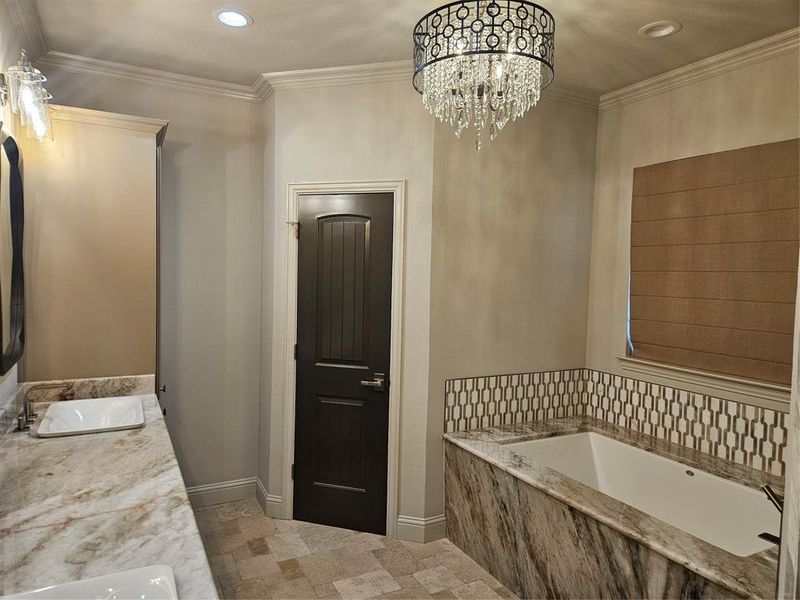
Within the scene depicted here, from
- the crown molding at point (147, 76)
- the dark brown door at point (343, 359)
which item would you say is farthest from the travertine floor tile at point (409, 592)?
the crown molding at point (147, 76)

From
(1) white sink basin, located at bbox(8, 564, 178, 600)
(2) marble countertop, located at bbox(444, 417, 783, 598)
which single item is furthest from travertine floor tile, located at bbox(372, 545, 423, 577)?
(1) white sink basin, located at bbox(8, 564, 178, 600)

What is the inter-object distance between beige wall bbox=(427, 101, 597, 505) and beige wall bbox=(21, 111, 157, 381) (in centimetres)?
156

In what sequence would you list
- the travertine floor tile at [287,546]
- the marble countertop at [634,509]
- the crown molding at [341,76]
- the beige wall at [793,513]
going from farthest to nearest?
the crown molding at [341,76] < the travertine floor tile at [287,546] < the marble countertop at [634,509] < the beige wall at [793,513]

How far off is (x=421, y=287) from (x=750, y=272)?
1.71 meters

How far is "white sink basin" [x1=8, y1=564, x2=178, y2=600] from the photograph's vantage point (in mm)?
1141

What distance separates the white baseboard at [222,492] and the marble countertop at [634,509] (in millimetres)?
1469

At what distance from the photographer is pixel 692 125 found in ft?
10.2

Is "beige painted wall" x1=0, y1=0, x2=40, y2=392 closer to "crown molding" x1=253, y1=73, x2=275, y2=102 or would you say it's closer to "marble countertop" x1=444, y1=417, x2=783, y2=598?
"crown molding" x1=253, y1=73, x2=275, y2=102

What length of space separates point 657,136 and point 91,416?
11.2ft

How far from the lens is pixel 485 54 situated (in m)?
2.07

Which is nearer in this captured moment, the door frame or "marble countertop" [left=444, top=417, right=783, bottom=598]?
"marble countertop" [left=444, top=417, right=783, bottom=598]

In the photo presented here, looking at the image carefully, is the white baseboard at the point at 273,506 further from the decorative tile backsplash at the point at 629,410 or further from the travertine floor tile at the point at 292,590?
the decorative tile backsplash at the point at 629,410

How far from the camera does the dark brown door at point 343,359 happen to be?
10.7 feet

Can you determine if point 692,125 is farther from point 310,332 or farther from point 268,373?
point 268,373
